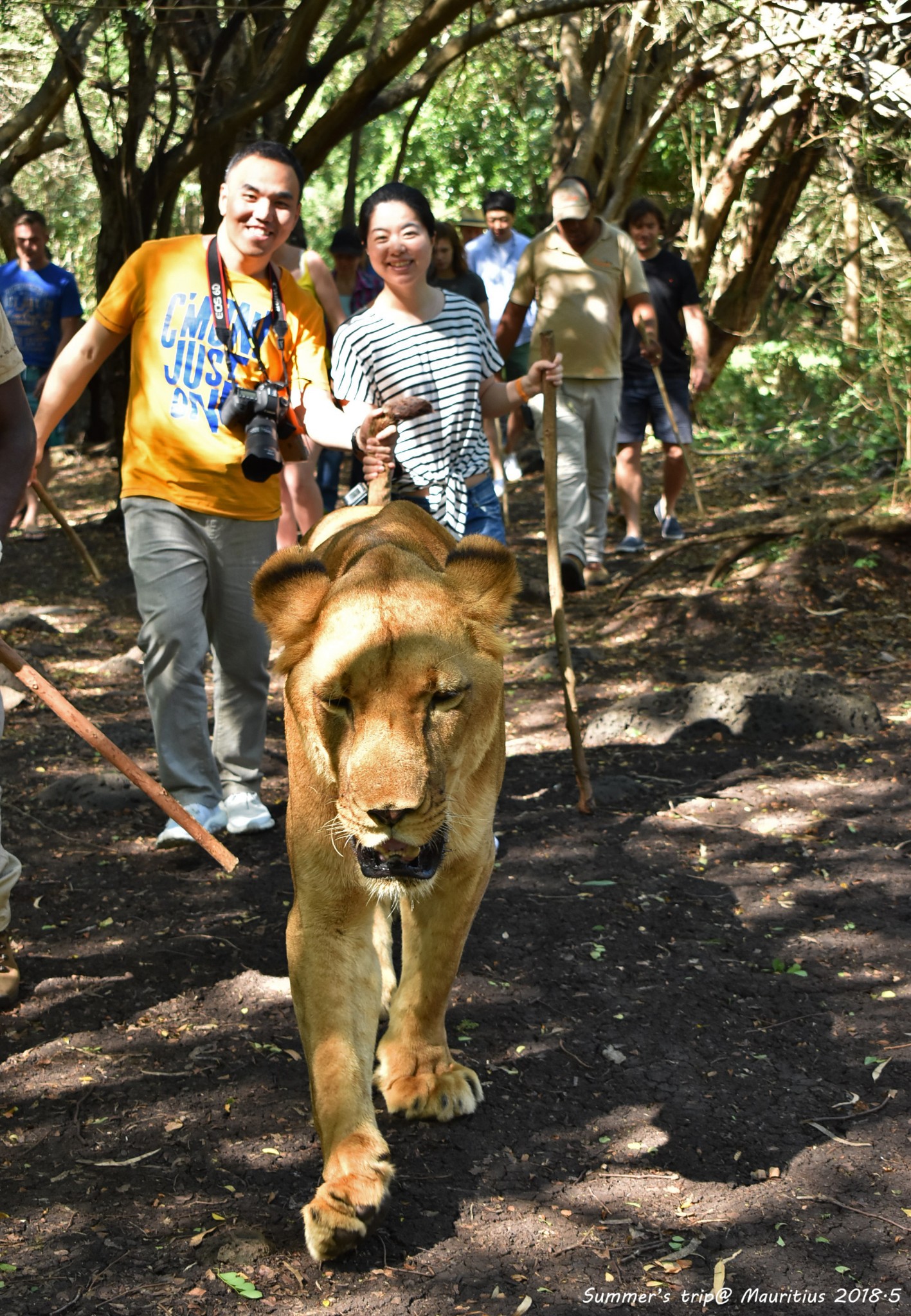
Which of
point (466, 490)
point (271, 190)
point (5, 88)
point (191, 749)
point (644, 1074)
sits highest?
point (5, 88)

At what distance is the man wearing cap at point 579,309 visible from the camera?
326 inches

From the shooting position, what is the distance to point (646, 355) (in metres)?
9.20

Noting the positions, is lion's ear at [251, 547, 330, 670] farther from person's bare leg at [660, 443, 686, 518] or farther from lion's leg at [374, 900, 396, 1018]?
person's bare leg at [660, 443, 686, 518]

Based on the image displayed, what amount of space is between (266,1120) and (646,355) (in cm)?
683

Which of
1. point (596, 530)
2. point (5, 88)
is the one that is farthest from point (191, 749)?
point (5, 88)

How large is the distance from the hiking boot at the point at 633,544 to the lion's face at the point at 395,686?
692cm

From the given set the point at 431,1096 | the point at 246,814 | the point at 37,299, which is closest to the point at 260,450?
the point at 246,814

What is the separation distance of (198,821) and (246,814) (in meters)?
0.29

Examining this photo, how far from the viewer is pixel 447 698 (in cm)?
292

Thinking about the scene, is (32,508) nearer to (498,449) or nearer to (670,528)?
(498,449)

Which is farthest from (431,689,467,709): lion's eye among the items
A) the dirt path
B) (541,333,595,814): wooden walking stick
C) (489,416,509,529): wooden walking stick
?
Result: (489,416,509,529): wooden walking stick

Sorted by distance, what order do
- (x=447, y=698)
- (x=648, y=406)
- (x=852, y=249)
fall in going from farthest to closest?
(x=852, y=249) → (x=648, y=406) → (x=447, y=698)

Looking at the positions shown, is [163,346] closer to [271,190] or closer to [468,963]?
[271,190]

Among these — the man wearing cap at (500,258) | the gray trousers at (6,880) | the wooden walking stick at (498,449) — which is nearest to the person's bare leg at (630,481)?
the wooden walking stick at (498,449)
